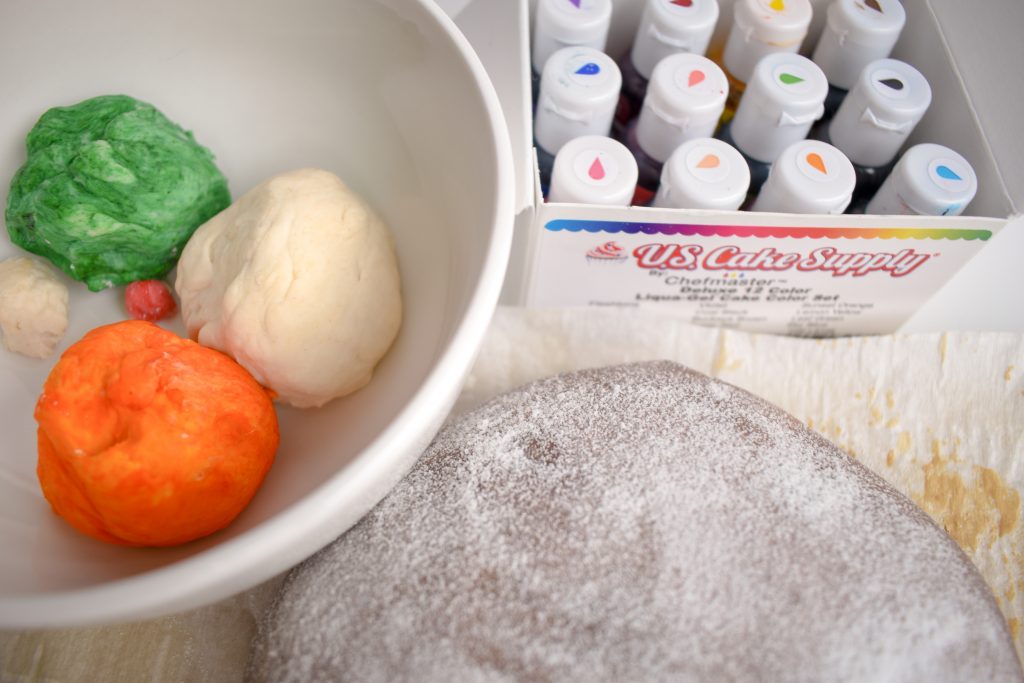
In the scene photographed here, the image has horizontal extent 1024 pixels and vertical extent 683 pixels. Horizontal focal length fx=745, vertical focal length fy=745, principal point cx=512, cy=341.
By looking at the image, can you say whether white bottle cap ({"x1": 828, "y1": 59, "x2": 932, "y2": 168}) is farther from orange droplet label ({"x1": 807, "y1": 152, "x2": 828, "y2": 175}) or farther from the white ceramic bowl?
the white ceramic bowl

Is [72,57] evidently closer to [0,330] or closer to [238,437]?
[0,330]

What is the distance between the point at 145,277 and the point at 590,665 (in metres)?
0.48

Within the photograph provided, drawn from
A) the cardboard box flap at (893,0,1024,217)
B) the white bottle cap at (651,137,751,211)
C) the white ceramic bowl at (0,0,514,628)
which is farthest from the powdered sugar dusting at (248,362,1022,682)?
the cardboard box flap at (893,0,1024,217)

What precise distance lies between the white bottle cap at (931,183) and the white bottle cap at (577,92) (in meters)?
0.25

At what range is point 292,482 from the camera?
55 centimetres

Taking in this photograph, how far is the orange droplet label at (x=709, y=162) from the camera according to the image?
0.61 meters

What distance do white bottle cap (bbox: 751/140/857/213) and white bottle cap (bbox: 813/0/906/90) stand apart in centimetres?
13

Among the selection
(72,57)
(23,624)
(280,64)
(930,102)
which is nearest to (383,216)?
(280,64)

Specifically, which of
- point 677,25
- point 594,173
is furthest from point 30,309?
point 677,25

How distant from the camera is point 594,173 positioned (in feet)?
1.98

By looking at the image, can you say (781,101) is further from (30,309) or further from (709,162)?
(30,309)

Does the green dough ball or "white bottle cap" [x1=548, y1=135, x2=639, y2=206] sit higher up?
"white bottle cap" [x1=548, y1=135, x2=639, y2=206]

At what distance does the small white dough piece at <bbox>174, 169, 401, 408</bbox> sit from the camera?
54 cm

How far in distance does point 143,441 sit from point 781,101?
0.55 m
